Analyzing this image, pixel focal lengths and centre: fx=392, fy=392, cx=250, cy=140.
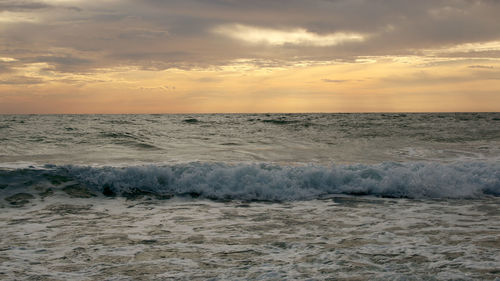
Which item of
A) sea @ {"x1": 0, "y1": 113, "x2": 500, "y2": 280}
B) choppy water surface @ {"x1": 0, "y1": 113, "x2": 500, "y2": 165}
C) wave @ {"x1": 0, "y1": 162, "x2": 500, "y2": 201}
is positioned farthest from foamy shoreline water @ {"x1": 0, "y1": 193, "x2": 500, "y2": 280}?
choppy water surface @ {"x1": 0, "y1": 113, "x2": 500, "y2": 165}

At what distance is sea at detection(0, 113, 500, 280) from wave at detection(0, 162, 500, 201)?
0.02 m

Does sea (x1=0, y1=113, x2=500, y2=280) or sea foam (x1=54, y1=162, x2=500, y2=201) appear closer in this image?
sea (x1=0, y1=113, x2=500, y2=280)

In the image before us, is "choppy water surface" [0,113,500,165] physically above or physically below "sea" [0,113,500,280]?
above

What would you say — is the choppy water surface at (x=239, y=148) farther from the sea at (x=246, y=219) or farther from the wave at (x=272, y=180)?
the wave at (x=272, y=180)

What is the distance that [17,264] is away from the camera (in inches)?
159

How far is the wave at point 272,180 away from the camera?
8.02 meters

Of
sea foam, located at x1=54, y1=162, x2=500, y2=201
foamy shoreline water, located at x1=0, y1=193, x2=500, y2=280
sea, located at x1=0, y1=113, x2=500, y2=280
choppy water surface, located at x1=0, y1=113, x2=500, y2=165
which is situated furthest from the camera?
choppy water surface, located at x1=0, y1=113, x2=500, y2=165

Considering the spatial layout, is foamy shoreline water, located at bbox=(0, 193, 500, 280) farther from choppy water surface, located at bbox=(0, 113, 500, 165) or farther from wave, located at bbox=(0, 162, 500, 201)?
choppy water surface, located at bbox=(0, 113, 500, 165)

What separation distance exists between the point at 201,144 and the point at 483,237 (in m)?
12.5

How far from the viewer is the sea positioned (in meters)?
3.87

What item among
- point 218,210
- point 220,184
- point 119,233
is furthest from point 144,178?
point 119,233

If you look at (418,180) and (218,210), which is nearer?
(218,210)

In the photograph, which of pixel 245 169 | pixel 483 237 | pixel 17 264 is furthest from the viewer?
pixel 245 169

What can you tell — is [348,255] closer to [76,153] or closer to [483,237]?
[483,237]
